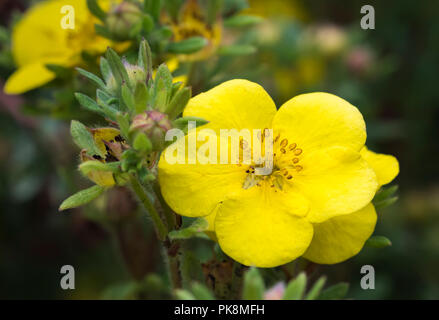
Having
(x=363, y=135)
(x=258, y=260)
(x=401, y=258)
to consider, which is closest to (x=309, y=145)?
(x=363, y=135)

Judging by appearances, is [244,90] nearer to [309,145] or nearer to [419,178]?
[309,145]

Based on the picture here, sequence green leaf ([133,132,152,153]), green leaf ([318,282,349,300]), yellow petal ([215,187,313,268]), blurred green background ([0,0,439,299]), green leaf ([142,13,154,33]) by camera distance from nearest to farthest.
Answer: green leaf ([133,132,152,153]) < yellow petal ([215,187,313,268]) < green leaf ([318,282,349,300]) < green leaf ([142,13,154,33]) < blurred green background ([0,0,439,299])

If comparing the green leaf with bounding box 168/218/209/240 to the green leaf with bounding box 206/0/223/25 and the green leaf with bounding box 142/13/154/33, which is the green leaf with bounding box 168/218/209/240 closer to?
the green leaf with bounding box 142/13/154/33

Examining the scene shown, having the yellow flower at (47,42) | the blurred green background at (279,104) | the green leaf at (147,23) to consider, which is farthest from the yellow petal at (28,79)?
the green leaf at (147,23)

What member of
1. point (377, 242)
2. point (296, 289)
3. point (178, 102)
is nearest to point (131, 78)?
point (178, 102)

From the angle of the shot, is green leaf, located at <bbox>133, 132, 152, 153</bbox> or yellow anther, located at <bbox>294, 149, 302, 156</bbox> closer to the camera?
green leaf, located at <bbox>133, 132, 152, 153</bbox>

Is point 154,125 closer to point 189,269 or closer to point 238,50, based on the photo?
point 189,269

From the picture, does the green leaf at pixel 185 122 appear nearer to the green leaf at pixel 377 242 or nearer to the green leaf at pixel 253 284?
the green leaf at pixel 253 284

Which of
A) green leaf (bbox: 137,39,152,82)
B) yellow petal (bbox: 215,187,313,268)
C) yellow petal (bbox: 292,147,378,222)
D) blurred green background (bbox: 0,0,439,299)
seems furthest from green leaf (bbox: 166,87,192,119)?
blurred green background (bbox: 0,0,439,299)
